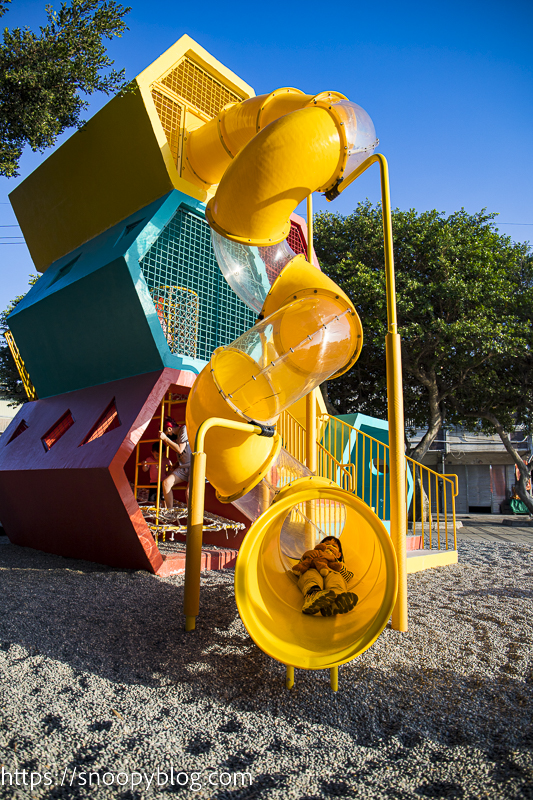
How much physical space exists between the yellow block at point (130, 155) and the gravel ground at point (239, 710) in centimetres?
545

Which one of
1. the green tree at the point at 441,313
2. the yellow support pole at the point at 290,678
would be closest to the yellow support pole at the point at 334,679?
the yellow support pole at the point at 290,678

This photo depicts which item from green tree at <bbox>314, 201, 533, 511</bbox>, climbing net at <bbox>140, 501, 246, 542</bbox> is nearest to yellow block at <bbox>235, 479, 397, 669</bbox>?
climbing net at <bbox>140, 501, 246, 542</bbox>

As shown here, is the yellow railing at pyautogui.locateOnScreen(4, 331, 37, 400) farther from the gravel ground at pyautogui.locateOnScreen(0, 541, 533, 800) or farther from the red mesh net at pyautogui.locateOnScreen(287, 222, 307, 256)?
the red mesh net at pyautogui.locateOnScreen(287, 222, 307, 256)

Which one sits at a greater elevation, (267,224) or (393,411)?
(267,224)

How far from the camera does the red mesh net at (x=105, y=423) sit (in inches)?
231

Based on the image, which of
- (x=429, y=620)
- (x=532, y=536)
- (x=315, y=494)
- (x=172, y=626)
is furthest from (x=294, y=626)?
(x=532, y=536)

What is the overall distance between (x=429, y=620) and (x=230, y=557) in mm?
2858

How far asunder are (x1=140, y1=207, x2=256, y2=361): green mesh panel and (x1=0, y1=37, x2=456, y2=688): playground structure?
28 mm

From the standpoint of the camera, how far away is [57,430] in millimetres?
6809

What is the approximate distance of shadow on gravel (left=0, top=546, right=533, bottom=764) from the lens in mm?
2256

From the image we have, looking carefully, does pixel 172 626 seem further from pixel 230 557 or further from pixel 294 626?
pixel 230 557

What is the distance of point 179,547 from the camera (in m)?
6.65

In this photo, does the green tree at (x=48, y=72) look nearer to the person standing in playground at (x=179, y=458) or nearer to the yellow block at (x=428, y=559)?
the person standing in playground at (x=179, y=458)

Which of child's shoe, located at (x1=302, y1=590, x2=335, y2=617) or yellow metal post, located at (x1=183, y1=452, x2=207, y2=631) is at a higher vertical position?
yellow metal post, located at (x1=183, y1=452, x2=207, y2=631)
